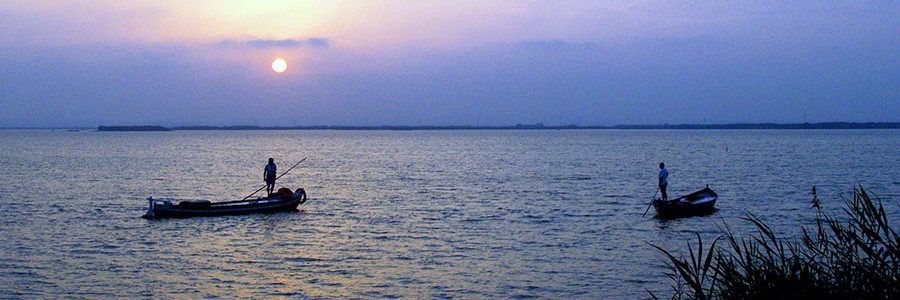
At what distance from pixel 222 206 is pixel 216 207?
1.05 feet

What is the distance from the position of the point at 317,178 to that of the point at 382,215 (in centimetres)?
2181

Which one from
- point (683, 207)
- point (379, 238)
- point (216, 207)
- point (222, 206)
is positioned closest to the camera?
point (379, 238)

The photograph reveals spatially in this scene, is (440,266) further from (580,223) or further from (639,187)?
(639,187)

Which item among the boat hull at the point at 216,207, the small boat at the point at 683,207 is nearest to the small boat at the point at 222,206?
the boat hull at the point at 216,207

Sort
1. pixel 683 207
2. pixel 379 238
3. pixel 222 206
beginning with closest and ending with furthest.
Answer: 1. pixel 379 238
2. pixel 683 207
3. pixel 222 206

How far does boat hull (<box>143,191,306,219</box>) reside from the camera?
1046 inches

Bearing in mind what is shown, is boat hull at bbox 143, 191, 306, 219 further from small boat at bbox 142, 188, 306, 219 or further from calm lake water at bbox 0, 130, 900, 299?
calm lake water at bbox 0, 130, 900, 299

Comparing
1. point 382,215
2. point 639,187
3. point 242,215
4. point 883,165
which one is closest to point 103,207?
point 242,215

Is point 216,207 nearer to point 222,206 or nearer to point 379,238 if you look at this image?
point 222,206

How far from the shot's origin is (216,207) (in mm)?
27234

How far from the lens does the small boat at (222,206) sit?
26.6 metres

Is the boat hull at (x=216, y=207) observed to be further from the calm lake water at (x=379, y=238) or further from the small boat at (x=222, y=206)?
the calm lake water at (x=379, y=238)

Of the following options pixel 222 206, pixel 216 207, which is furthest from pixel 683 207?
pixel 216 207

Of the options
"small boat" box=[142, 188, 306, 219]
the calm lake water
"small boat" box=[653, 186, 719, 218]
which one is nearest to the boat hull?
"small boat" box=[142, 188, 306, 219]
